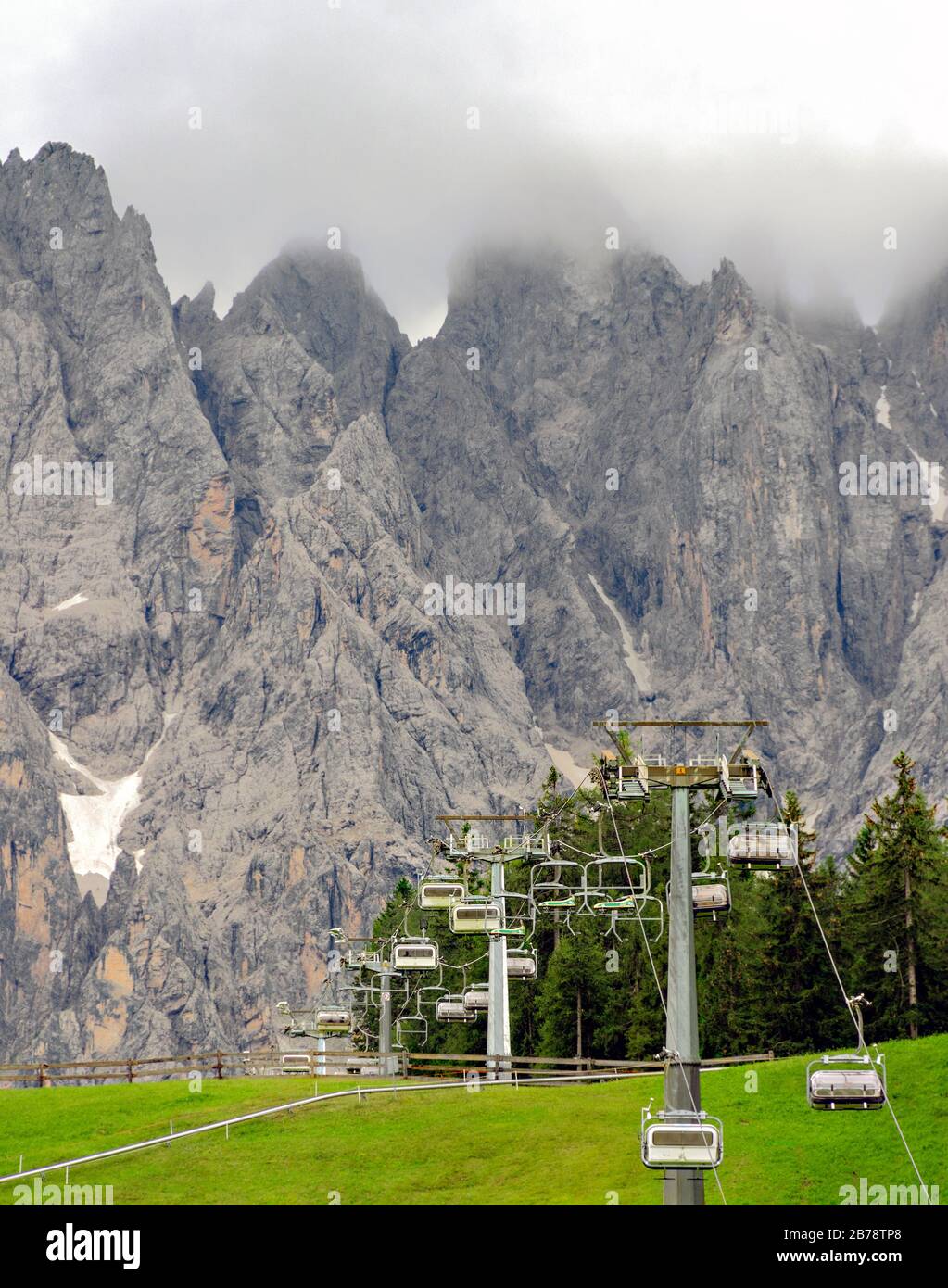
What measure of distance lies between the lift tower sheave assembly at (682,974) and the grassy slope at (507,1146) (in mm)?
10422

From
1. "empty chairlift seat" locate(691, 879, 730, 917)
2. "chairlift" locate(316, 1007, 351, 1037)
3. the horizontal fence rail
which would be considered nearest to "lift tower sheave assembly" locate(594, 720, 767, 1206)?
"empty chairlift seat" locate(691, 879, 730, 917)

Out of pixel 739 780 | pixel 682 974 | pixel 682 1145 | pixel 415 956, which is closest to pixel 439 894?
pixel 415 956

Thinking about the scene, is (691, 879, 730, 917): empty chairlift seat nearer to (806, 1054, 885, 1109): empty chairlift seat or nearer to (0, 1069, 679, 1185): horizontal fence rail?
(806, 1054, 885, 1109): empty chairlift seat

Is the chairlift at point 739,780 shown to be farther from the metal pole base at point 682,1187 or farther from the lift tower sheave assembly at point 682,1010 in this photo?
the metal pole base at point 682,1187

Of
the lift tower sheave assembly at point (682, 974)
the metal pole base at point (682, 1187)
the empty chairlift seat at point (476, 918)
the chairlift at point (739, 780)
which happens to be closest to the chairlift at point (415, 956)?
the empty chairlift seat at point (476, 918)

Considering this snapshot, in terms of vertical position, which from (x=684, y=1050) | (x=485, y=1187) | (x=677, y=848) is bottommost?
(x=485, y=1187)

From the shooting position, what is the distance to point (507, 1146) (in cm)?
5266

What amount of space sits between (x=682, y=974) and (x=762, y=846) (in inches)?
121
